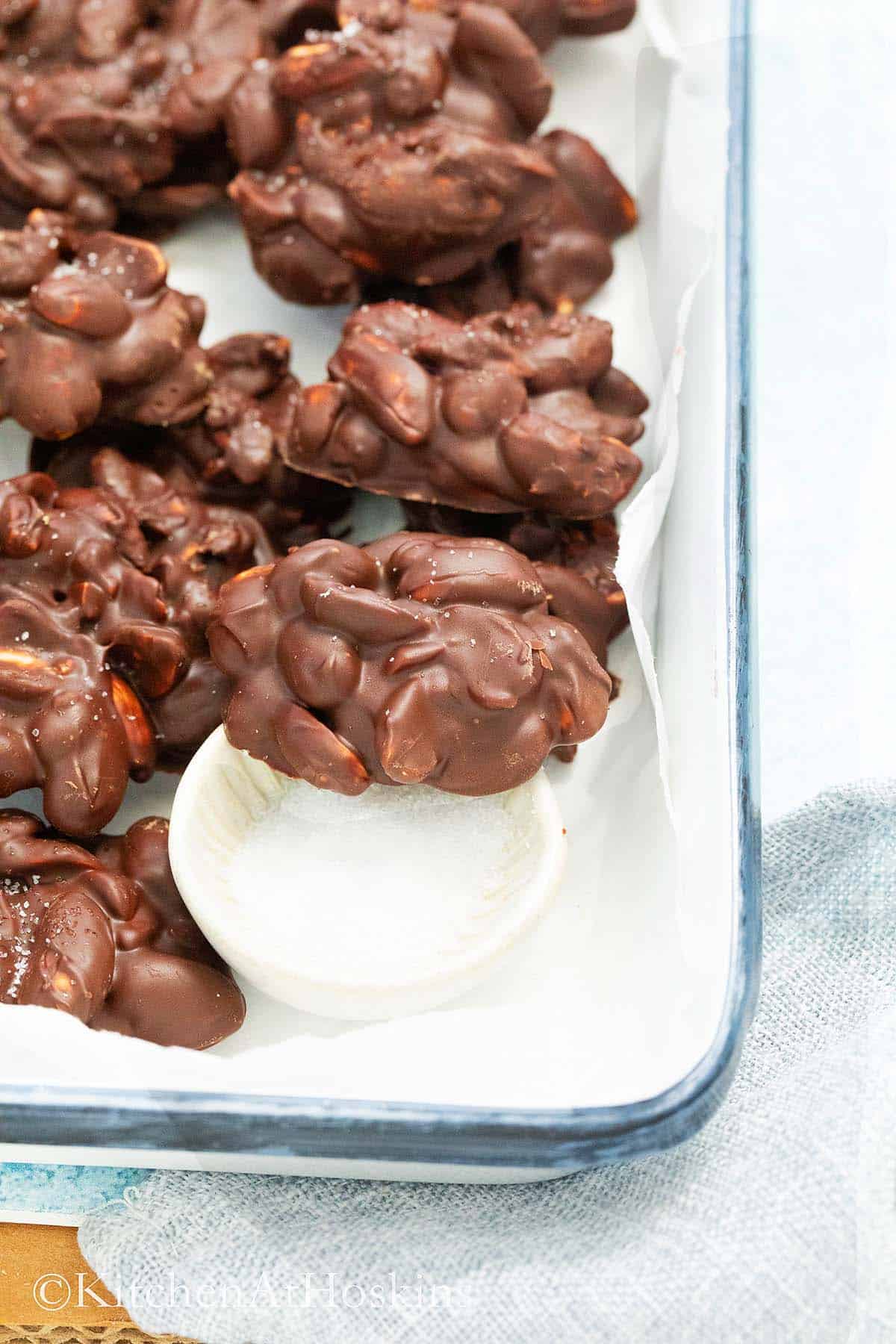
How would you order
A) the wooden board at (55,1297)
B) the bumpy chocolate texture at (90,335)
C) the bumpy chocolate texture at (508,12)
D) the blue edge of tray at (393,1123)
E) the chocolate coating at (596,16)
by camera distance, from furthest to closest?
the chocolate coating at (596,16) → the bumpy chocolate texture at (508,12) → the bumpy chocolate texture at (90,335) → the wooden board at (55,1297) → the blue edge of tray at (393,1123)

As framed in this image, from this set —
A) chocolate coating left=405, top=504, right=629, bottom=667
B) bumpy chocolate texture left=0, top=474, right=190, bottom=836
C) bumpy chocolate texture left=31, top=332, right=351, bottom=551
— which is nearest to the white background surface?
chocolate coating left=405, top=504, right=629, bottom=667

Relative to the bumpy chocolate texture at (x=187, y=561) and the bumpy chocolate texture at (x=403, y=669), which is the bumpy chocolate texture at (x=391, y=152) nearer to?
the bumpy chocolate texture at (x=187, y=561)

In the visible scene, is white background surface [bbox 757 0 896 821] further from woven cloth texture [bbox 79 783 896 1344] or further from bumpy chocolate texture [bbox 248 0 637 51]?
woven cloth texture [bbox 79 783 896 1344]

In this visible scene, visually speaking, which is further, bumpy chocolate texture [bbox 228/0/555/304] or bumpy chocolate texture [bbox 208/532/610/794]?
bumpy chocolate texture [bbox 228/0/555/304]

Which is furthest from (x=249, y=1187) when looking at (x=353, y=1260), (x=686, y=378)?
(x=686, y=378)

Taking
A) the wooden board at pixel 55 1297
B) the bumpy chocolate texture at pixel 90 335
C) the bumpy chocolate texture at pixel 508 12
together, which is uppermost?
the bumpy chocolate texture at pixel 508 12

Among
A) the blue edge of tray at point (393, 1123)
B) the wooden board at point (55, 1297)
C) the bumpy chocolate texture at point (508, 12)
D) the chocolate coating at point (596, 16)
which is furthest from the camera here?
the chocolate coating at point (596, 16)

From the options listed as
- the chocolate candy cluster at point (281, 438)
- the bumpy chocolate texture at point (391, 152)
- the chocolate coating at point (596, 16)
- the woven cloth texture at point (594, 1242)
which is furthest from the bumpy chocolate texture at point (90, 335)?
the woven cloth texture at point (594, 1242)

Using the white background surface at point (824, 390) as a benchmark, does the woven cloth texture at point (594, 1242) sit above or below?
below
